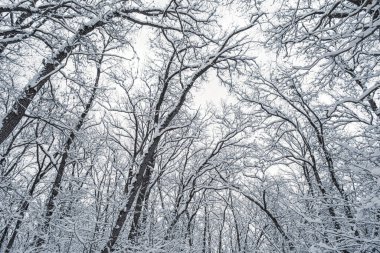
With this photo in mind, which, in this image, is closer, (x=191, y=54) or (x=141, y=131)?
(x=191, y=54)

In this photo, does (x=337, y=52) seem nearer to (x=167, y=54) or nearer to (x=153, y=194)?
(x=167, y=54)

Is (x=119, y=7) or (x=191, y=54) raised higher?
(x=191, y=54)

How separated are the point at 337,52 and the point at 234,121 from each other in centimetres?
912

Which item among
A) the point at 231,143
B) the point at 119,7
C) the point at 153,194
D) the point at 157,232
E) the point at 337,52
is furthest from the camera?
the point at 153,194

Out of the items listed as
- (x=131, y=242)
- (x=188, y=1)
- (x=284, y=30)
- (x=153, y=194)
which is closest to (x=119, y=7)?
(x=188, y=1)

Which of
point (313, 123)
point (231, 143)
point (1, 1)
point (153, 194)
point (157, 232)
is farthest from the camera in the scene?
point (153, 194)

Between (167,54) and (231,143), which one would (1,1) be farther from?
(231,143)

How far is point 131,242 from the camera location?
8.27 metres

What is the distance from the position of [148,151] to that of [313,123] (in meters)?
4.64

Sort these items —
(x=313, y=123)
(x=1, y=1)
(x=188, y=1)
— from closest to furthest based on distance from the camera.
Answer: (x=1, y=1) < (x=188, y=1) < (x=313, y=123)

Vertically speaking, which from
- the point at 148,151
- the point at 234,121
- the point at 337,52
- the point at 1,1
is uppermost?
the point at 234,121

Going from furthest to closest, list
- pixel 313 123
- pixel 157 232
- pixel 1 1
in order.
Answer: pixel 157 232 < pixel 313 123 < pixel 1 1

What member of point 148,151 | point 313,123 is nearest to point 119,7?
point 148,151

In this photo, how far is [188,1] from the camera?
253 inches
